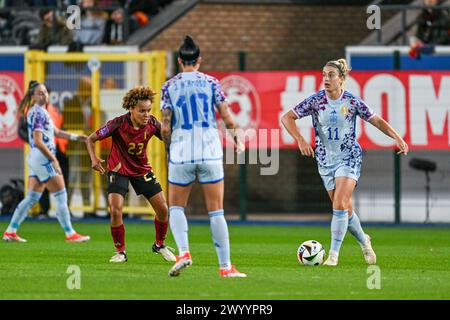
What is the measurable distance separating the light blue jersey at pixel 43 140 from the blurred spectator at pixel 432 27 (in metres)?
8.78

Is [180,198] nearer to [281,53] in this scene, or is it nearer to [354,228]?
[354,228]

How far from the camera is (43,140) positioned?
18.4 m

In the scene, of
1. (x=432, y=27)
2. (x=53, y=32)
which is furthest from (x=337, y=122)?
(x=53, y=32)

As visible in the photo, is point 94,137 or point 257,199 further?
Result: point 257,199

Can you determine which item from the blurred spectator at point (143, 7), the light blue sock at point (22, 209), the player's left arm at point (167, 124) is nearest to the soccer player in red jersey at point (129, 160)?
the player's left arm at point (167, 124)

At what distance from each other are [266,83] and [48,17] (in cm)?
481

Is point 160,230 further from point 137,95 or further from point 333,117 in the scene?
point 333,117

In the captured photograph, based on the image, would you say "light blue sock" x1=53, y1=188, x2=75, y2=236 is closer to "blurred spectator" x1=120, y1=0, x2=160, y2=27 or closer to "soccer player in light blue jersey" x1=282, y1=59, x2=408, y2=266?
"soccer player in light blue jersey" x1=282, y1=59, x2=408, y2=266

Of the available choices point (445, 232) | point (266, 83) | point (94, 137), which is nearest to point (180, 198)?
point (94, 137)

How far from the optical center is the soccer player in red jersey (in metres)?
15.3

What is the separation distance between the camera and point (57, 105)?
24953 mm

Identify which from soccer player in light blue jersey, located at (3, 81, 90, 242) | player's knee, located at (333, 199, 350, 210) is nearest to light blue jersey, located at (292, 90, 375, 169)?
player's knee, located at (333, 199, 350, 210)

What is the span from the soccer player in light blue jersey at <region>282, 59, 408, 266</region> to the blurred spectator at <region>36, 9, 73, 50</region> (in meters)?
11.7
